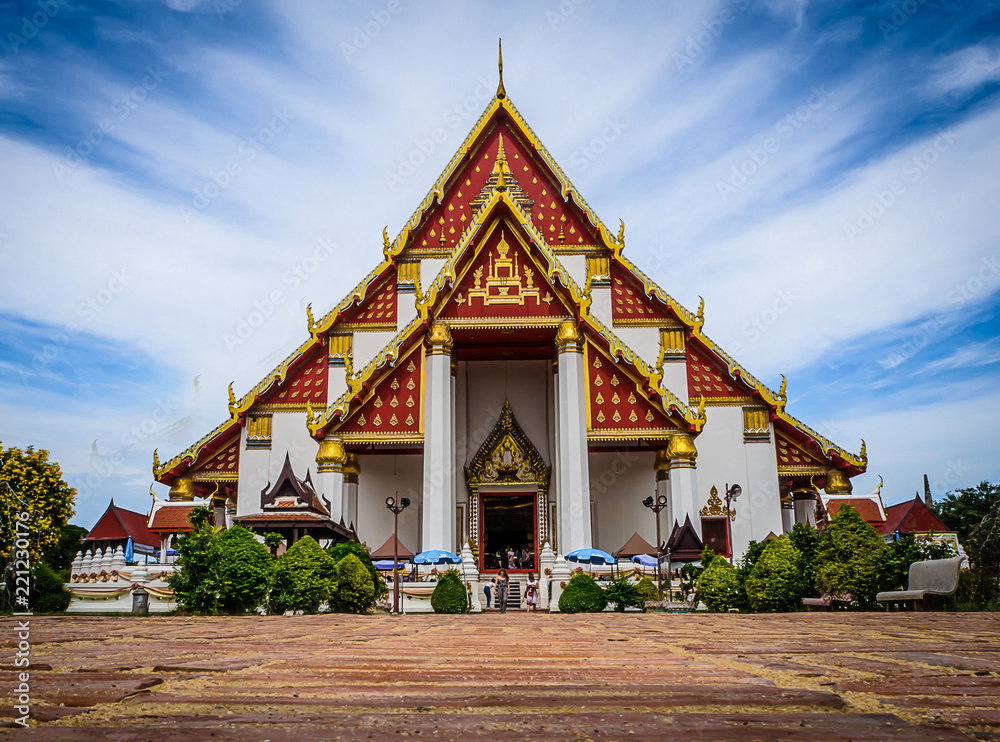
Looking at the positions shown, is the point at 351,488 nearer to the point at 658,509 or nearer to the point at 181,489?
the point at 181,489

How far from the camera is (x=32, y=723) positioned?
64.1 inches

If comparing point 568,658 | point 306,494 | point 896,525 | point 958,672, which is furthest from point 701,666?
point 896,525

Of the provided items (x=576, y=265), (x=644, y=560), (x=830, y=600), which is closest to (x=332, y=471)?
(x=644, y=560)

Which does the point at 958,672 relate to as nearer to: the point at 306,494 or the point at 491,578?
the point at 306,494

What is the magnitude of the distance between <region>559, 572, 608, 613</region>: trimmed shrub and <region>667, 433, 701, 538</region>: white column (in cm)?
481

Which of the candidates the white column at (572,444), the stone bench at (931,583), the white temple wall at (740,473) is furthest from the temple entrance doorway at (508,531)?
the stone bench at (931,583)

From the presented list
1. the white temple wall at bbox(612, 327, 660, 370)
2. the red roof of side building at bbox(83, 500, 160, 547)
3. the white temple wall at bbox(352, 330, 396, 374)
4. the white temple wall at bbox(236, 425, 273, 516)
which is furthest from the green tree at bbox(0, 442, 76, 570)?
the white temple wall at bbox(612, 327, 660, 370)

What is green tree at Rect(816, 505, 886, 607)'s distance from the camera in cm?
1061

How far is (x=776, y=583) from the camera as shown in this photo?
11023 mm

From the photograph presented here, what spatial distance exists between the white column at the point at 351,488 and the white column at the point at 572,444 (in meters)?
4.82

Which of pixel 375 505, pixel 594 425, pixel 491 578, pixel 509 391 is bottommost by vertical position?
pixel 491 578

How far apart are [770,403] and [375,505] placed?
33.3ft

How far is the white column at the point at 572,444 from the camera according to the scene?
17562 millimetres

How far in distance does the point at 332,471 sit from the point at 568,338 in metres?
6.05
